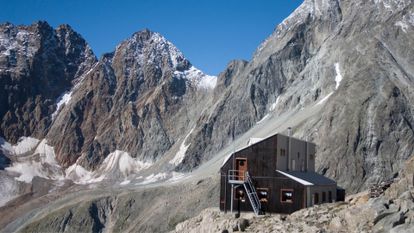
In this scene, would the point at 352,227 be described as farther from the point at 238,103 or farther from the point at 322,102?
the point at 238,103

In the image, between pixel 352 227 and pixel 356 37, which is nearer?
pixel 352 227

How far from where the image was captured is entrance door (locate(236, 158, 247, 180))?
4162cm

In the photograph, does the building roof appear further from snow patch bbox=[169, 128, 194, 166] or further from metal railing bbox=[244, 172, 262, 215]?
snow patch bbox=[169, 128, 194, 166]

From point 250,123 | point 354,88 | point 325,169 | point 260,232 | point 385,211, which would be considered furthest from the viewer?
point 250,123

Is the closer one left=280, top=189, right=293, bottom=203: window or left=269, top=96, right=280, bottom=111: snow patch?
left=280, top=189, right=293, bottom=203: window

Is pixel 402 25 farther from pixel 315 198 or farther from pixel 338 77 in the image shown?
pixel 315 198

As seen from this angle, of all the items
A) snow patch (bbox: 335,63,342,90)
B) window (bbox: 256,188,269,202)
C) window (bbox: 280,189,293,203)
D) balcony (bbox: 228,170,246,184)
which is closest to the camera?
window (bbox: 280,189,293,203)

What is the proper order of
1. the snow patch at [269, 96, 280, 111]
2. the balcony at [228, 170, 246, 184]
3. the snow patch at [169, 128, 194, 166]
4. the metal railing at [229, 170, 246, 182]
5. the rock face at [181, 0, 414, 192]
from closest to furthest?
the balcony at [228, 170, 246, 184]
the metal railing at [229, 170, 246, 182]
the rock face at [181, 0, 414, 192]
the snow patch at [269, 96, 280, 111]
the snow patch at [169, 128, 194, 166]

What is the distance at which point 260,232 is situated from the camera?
31.5 meters

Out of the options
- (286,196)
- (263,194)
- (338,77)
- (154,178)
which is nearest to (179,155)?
(154,178)

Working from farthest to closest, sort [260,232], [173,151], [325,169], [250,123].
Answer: [173,151] → [250,123] → [325,169] → [260,232]

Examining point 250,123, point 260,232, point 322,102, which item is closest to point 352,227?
point 260,232

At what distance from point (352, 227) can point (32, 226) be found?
12375 cm

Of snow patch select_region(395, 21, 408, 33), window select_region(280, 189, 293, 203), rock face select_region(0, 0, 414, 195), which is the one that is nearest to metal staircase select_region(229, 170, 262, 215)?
window select_region(280, 189, 293, 203)
